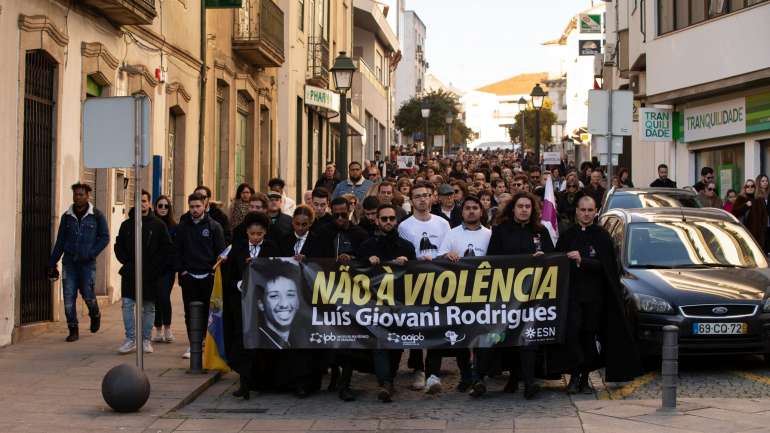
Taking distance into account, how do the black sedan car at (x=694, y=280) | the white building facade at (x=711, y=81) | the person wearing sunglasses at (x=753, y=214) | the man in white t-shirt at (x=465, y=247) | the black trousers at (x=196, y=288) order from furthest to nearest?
1. the white building facade at (x=711, y=81)
2. the person wearing sunglasses at (x=753, y=214)
3. the black trousers at (x=196, y=288)
4. the black sedan car at (x=694, y=280)
5. the man in white t-shirt at (x=465, y=247)

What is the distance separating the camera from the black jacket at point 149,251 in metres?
14.1

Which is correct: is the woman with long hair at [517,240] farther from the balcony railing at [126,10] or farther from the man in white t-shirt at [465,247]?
the balcony railing at [126,10]

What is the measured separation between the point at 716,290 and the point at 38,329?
835 cm

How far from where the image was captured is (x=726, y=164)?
29703 millimetres

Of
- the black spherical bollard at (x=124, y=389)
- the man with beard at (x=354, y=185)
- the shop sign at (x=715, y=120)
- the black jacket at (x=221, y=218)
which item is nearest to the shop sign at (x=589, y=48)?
the shop sign at (x=715, y=120)

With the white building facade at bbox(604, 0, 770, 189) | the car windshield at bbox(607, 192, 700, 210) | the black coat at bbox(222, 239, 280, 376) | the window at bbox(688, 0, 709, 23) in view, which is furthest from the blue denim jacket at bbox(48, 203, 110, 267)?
the window at bbox(688, 0, 709, 23)

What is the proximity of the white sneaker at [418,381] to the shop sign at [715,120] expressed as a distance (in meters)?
17.5

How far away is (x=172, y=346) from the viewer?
14.8m

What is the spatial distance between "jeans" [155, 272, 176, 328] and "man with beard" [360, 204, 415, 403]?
3720 mm

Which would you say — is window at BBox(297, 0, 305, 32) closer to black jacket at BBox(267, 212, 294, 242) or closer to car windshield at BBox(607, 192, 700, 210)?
car windshield at BBox(607, 192, 700, 210)

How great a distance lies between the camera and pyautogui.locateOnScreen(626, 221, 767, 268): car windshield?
1359 centimetres

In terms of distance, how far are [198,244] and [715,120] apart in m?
18.8

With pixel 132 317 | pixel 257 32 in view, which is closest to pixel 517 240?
pixel 132 317

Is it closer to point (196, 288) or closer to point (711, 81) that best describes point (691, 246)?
point (196, 288)
